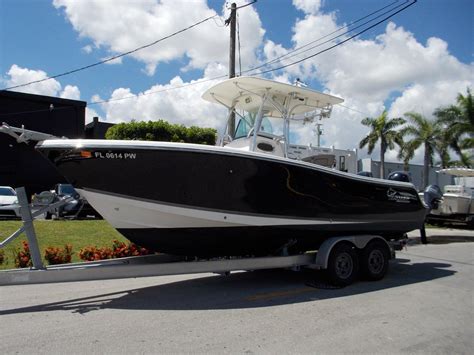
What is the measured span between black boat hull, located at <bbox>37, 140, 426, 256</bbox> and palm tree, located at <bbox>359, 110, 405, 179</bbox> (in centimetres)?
3154

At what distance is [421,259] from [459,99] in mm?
20919

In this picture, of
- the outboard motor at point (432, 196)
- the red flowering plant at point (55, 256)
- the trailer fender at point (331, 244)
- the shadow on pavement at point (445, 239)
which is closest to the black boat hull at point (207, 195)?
the trailer fender at point (331, 244)

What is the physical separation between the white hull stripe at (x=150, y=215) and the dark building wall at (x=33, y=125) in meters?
24.4

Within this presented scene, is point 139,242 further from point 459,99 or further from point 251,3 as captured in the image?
point 459,99

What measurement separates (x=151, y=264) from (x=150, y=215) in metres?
0.68

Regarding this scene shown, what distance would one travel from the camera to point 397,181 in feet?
29.0

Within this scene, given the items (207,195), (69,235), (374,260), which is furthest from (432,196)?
(69,235)

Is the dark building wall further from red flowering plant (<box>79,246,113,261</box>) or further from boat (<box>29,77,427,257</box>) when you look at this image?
boat (<box>29,77,427,257</box>)

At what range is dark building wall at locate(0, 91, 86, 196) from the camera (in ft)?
97.6

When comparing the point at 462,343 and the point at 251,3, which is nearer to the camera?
the point at 462,343

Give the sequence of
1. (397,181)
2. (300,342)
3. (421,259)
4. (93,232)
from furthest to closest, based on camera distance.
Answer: (93,232)
(421,259)
(397,181)
(300,342)

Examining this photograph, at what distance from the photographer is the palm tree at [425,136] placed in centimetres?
3041

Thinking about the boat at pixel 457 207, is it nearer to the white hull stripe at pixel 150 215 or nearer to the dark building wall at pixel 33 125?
the white hull stripe at pixel 150 215

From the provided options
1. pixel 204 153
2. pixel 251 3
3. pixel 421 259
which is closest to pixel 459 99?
pixel 251 3
